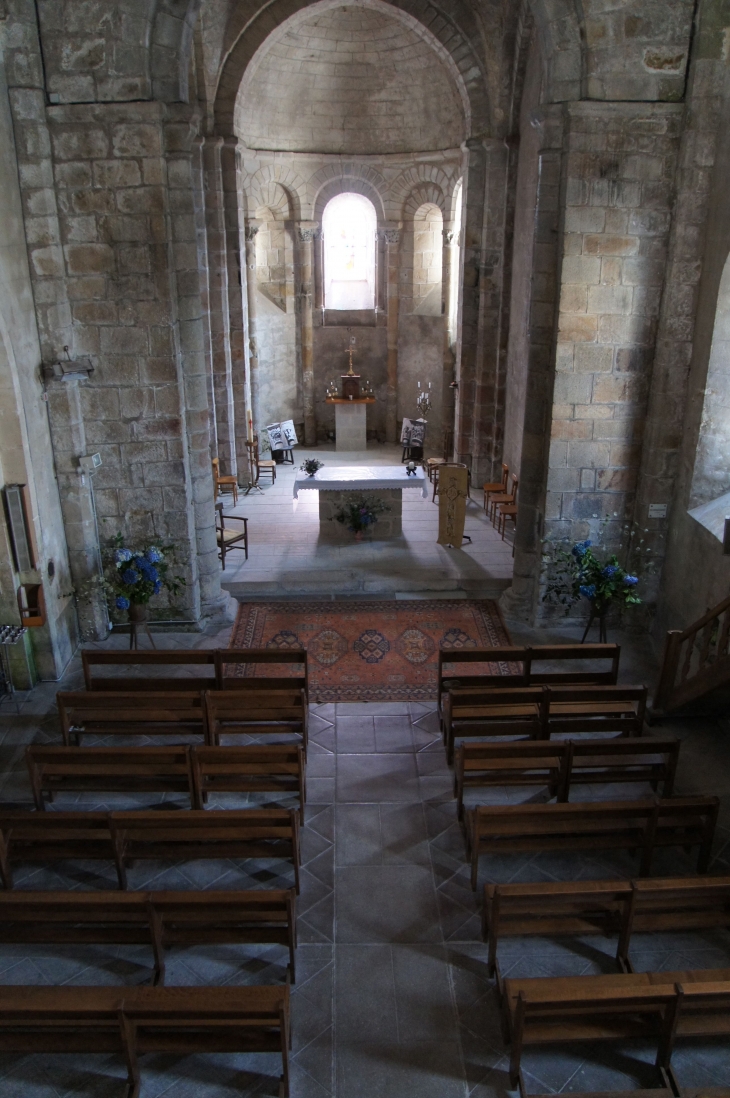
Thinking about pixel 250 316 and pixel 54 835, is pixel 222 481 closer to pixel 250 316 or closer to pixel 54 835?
pixel 250 316

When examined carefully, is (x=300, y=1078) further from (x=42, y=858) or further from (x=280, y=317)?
(x=280, y=317)

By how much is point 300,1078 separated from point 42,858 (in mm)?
2510

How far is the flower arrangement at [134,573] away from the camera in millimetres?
10062

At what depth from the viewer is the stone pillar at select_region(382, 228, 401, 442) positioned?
18344 mm

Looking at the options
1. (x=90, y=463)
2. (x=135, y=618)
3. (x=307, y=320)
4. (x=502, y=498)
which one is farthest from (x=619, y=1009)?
(x=307, y=320)

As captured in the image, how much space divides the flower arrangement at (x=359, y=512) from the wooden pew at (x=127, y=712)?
5.61 meters

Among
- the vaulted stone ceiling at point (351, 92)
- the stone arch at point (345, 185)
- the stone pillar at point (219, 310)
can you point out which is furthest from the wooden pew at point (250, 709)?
the stone arch at point (345, 185)

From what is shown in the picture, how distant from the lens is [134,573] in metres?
10.1

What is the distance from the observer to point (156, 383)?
9.87m

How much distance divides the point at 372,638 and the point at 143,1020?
6.51 metres

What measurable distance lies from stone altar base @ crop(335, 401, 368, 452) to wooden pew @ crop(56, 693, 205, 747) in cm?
1134

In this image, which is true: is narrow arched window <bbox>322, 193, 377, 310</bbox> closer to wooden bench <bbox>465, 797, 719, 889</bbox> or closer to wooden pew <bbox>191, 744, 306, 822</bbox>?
wooden pew <bbox>191, 744, 306, 822</bbox>

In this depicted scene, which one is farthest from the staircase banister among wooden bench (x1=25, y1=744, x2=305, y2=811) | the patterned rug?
wooden bench (x1=25, y1=744, x2=305, y2=811)

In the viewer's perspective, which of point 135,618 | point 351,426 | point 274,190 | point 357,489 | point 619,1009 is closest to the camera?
point 619,1009
